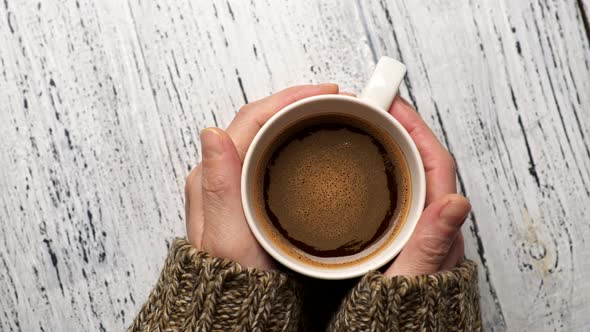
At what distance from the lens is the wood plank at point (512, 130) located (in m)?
0.85

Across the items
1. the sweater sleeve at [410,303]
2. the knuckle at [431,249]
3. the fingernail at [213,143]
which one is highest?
the fingernail at [213,143]

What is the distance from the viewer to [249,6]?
84cm

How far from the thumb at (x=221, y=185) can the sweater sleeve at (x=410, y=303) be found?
174 millimetres

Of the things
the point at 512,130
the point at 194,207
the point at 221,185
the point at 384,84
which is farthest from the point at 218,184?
the point at 512,130

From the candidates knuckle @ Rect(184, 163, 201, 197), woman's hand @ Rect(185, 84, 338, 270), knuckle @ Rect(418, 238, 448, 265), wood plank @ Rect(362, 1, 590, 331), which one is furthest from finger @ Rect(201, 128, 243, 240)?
wood plank @ Rect(362, 1, 590, 331)

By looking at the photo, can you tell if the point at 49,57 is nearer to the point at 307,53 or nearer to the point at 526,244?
the point at 307,53

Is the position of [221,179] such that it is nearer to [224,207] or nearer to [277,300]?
[224,207]

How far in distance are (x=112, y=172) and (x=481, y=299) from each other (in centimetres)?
61

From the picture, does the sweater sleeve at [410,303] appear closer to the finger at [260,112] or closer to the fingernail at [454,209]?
the fingernail at [454,209]

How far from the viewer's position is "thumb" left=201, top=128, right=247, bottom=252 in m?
0.67

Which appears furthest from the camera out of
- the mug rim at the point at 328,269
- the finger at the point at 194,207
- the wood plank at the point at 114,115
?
the wood plank at the point at 114,115

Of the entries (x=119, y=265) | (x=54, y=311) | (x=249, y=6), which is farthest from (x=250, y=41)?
(x=54, y=311)

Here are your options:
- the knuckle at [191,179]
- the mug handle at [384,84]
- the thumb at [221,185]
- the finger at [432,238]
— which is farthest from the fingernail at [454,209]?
the knuckle at [191,179]

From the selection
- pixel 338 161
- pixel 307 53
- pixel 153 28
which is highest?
pixel 153 28
